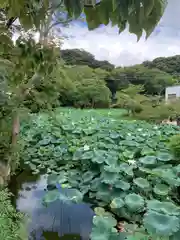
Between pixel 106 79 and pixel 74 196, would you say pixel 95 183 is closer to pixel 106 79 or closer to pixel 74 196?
pixel 74 196

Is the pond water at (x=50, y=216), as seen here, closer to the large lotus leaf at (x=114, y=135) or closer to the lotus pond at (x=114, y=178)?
the lotus pond at (x=114, y=178)

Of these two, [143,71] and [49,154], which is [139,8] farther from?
[143,71]

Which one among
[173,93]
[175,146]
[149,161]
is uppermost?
[173,93]

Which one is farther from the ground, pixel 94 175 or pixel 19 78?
pixel 19 78

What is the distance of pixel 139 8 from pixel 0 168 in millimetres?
2842

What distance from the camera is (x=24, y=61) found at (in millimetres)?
928

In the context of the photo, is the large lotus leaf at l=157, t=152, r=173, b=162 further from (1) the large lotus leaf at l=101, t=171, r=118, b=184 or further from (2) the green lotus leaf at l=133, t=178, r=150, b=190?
(1) the large lotus leaf at l=101, t=171, r=118, b=184

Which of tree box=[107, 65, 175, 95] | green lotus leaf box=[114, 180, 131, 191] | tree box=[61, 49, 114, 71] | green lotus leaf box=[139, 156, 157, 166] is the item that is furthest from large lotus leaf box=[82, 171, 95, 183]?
tree box=[107, 65, 175, 95]

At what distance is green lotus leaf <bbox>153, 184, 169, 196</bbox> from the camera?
2510 mm

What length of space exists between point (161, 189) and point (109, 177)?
22.2 inches

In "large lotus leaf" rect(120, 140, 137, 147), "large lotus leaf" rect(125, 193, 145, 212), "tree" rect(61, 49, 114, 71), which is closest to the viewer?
"large lotus leaf" rect(125, 193, 145, 212)

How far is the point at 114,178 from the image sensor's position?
278 centimetres

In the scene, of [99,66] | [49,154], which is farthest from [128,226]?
[99,66]

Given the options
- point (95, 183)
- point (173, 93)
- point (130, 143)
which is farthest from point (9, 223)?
point (173, 93)
